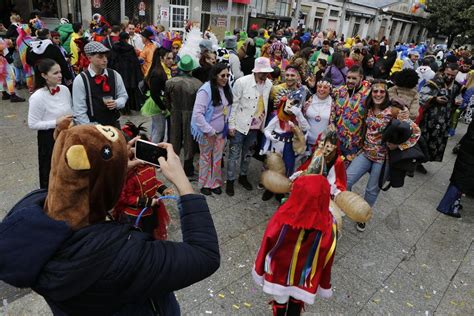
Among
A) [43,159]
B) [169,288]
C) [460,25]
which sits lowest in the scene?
[43,159]

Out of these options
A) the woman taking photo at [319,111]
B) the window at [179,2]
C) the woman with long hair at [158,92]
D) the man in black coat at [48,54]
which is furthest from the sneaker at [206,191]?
the window at [179,2]

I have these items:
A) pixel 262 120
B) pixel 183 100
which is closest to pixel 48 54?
pixel 183 100

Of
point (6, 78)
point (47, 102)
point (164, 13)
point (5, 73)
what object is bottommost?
point (6, 78)

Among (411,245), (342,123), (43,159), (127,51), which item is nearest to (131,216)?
(43,159)

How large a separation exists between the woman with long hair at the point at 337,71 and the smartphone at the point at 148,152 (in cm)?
542

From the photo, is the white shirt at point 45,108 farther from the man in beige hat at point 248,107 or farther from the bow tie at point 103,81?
the man in beige hat at point 248,107

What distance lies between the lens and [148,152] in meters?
1.58

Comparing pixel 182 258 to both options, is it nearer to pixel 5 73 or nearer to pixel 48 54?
pixel 48 54

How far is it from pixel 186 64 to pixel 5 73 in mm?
5757

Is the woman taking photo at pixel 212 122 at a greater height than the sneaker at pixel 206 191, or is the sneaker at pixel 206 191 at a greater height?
the woman taking photo at pixel 212 122

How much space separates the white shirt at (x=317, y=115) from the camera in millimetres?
4332

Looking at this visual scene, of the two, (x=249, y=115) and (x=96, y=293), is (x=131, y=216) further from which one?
(x=249, y=115)

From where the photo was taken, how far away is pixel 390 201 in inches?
199

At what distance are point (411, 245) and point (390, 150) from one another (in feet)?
3.97
